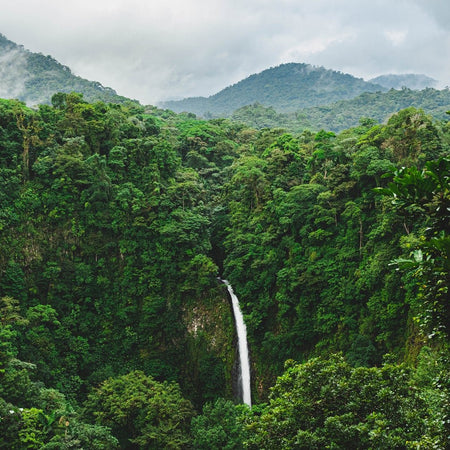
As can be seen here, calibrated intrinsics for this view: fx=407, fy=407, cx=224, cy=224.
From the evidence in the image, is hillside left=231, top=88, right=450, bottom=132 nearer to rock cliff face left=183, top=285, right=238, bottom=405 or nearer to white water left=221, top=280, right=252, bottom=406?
rock cliff face left=183, top=285, right=238, bottom=405

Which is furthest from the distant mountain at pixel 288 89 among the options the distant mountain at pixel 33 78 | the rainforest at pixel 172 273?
the rainforest at pixel 172 273

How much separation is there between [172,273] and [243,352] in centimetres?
504

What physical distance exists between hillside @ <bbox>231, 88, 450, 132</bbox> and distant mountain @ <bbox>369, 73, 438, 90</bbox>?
78129mm

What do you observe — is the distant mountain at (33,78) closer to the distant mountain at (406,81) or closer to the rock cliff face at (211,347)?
the rock cliff face at (211,347)

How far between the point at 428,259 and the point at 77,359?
698 inches

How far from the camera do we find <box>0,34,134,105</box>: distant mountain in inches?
2276

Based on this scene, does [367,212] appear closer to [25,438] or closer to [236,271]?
[236,271]

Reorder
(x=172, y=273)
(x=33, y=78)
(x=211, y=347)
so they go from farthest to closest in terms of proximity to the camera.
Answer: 1. (x=33, y=78)
2. (x=172, y=273)
3. (x=211, y=347)

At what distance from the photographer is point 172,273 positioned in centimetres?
1975

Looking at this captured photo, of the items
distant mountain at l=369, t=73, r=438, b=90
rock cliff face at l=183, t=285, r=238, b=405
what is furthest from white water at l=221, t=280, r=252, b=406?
distant mountain at l=369, t=73, r=438, b=90

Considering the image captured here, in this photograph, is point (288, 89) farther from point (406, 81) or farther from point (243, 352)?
point (243, 352)

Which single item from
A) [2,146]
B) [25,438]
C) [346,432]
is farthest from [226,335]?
[2,146]

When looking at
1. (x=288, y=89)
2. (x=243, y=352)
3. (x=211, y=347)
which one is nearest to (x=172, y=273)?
(x=211, y=347)

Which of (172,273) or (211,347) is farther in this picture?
(172,273)
